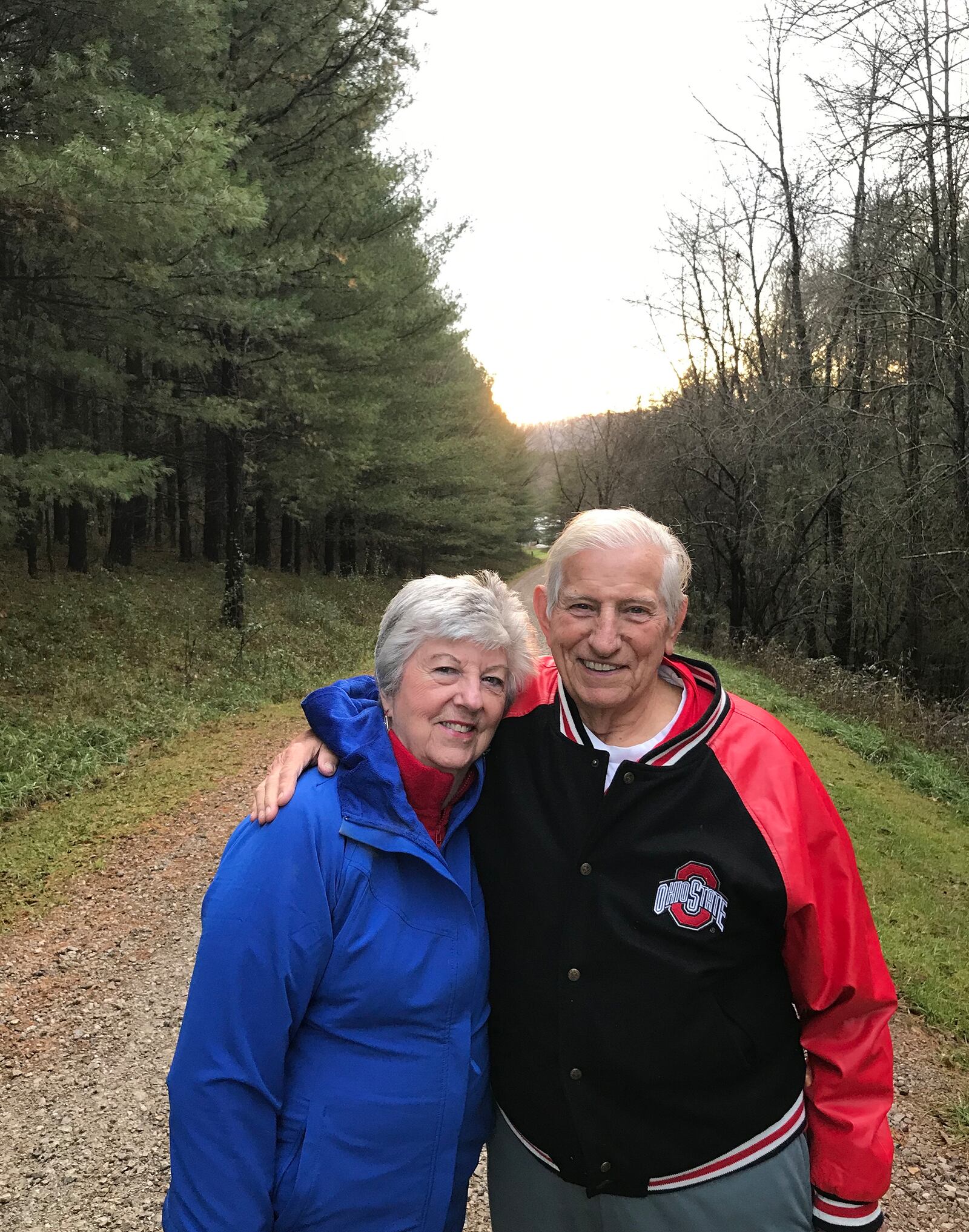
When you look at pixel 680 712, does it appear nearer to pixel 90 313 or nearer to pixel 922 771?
pixel 922 771

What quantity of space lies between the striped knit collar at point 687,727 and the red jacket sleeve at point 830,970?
0.16 feet

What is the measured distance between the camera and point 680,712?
5.90 feet

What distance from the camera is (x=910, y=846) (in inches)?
241

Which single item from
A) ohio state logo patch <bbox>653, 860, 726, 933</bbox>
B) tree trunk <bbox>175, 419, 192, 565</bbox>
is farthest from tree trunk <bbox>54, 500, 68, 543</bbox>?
ohio state logo patch <bbox>653, 860, 726, 933</bbox>

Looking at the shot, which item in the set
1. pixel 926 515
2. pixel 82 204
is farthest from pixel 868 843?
pixel 82 204

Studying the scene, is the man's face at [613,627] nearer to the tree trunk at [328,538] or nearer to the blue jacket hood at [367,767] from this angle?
the blue jacket hood at [367,767]

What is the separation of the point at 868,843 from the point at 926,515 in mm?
7093

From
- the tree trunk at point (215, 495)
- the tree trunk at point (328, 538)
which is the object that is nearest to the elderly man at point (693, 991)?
the tree trunk at point (215, 495)

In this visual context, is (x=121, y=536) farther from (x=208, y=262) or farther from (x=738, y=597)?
(x=738, y=597)

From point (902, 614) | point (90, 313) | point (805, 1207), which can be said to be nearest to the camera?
point (805, 1207)

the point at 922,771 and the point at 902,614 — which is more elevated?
the point at 902,614

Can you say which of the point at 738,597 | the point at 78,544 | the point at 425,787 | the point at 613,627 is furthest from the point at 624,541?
the point at 738,597

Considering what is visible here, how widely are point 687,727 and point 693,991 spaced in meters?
0.55

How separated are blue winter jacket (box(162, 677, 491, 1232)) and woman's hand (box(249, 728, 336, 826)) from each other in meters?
0.02
